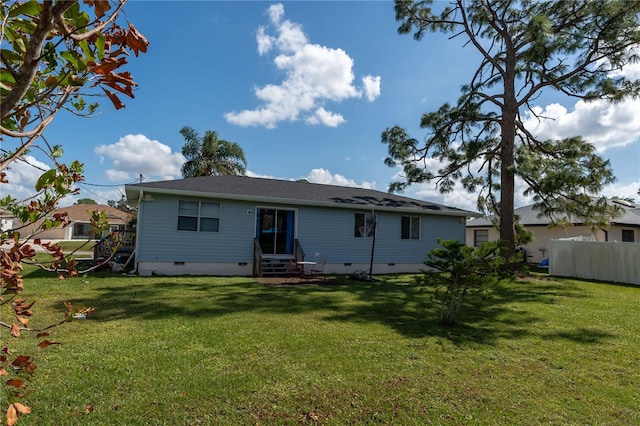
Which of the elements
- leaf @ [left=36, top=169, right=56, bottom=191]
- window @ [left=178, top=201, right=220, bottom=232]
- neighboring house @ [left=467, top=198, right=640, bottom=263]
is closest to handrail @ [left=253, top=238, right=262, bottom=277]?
window @ [left=178, top=201, right=220, bottom=232]

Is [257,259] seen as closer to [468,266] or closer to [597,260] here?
[468,266]

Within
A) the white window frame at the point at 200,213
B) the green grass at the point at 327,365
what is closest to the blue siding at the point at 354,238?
the white window frame at the point at 200,213

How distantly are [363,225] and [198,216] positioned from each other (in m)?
6.84

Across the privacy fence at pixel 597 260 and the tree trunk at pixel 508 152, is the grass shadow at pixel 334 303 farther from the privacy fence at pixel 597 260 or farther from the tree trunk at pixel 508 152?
the privacy fence at pixel 597 260

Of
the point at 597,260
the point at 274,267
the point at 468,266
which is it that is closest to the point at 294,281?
A: the point at 274,267

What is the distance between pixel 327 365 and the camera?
431 cm

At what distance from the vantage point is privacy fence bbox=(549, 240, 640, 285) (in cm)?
1397

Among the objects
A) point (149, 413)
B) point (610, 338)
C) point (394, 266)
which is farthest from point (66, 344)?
point (394, 266)

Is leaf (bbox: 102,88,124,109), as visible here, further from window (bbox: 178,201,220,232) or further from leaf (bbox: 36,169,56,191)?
window (bbox: 178,201,220,232)

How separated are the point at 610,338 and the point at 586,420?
3.68 m

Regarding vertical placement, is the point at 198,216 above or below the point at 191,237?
above

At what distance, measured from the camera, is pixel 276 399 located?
3438 mm

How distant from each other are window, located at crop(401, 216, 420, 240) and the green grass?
8528mm

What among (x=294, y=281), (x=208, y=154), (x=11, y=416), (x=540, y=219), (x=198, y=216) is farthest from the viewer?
(x=208, y=154)
